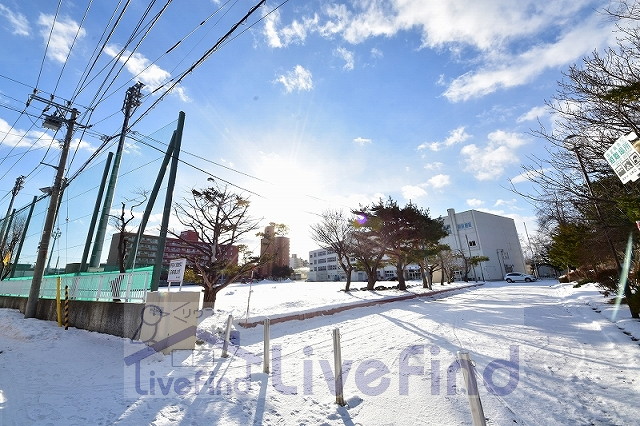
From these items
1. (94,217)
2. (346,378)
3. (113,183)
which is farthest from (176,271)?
(94,217)

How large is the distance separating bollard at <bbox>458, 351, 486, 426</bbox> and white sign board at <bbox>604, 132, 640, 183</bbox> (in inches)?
153

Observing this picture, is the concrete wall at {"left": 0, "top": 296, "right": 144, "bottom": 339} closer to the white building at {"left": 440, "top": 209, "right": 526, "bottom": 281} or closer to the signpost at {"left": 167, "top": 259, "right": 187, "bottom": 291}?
the signpost at {"left": 167, "top": 259, "right": 187, "bottom": 291}

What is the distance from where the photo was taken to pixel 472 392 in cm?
247

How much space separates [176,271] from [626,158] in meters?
10.2

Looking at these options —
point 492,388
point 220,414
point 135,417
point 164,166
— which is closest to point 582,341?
point 492,388

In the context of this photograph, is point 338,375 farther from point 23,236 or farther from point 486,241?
point 486,241

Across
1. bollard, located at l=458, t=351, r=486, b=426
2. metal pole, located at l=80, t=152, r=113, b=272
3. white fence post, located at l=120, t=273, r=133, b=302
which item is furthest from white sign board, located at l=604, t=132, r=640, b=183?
metal pole, located at l=80, t=152, r=113, b=272

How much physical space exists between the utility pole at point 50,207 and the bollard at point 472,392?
603 inches

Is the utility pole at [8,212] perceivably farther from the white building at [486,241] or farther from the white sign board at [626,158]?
the white building at [486,241]

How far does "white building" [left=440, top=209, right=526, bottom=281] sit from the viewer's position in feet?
169

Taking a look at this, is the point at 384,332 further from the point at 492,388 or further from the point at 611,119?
the point at 611,119

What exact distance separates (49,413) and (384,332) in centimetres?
772

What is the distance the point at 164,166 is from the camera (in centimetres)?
1096

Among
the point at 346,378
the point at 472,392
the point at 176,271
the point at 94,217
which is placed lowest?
the point at 346,378
